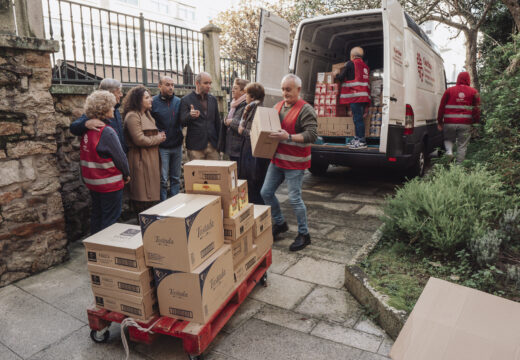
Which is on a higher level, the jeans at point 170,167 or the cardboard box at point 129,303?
the jeans at point 170,167

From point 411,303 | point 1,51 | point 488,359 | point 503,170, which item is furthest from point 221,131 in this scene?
point 488,359

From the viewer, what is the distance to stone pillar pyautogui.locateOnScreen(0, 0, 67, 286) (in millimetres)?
3271

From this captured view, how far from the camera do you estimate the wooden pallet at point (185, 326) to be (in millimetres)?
2197

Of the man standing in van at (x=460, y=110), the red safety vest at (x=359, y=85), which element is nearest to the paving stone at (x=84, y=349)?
A: the red safety vest at (x=359, y=85)

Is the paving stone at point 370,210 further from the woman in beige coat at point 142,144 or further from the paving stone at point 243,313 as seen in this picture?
the woman in beige coat at point 142,144

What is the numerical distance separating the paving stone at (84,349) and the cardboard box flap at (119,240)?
0.71m

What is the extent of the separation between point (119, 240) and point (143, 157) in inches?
75.7

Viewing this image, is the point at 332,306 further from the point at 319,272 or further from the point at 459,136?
the point at 459,136

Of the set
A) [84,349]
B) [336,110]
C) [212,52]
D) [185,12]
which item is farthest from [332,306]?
[185,12]

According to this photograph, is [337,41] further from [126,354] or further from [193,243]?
[126,354]

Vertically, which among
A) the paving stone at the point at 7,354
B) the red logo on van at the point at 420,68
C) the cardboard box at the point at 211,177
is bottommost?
the paving stone at the point at 7,354

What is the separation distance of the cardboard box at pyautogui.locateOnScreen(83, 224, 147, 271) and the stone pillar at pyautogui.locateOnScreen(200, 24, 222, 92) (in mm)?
4788

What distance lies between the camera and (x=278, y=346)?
2.44 meters

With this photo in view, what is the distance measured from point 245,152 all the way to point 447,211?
2238mm
